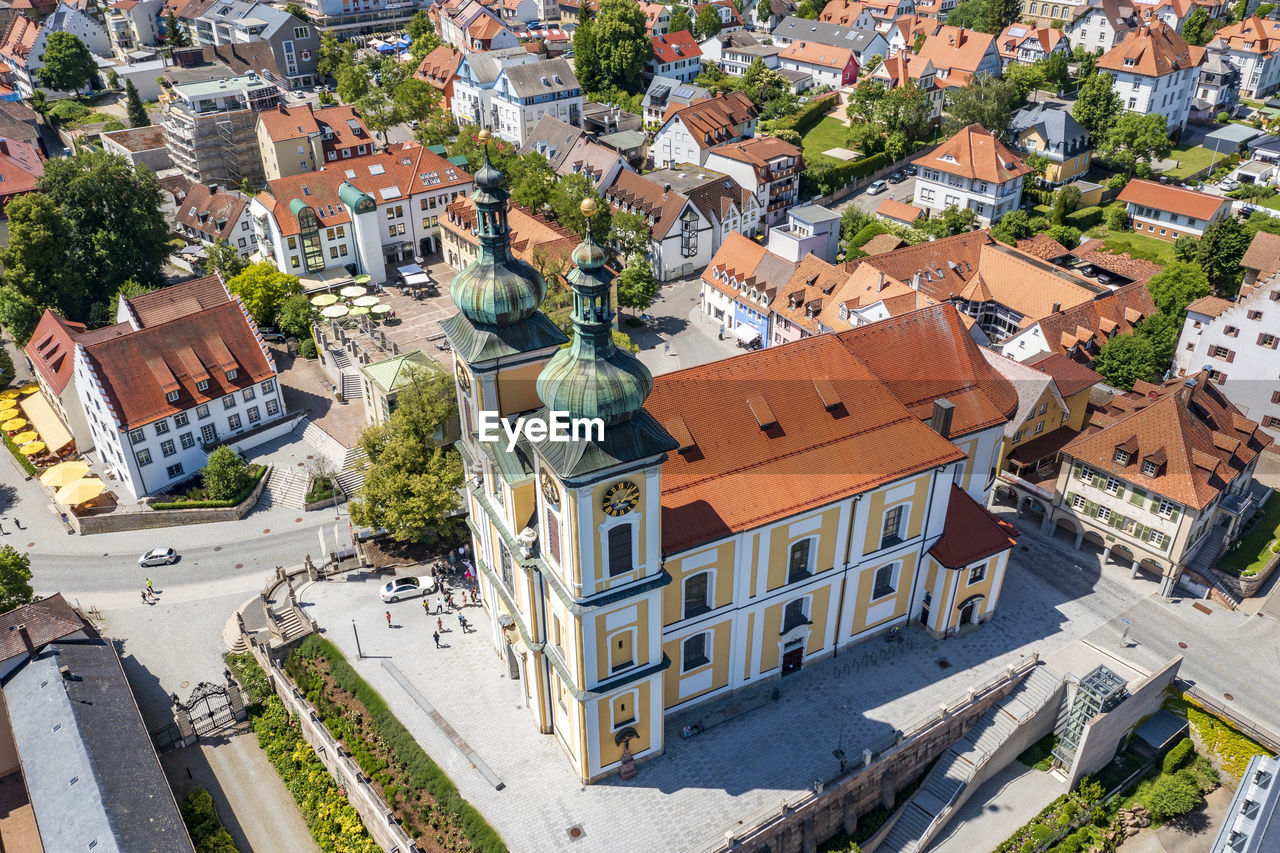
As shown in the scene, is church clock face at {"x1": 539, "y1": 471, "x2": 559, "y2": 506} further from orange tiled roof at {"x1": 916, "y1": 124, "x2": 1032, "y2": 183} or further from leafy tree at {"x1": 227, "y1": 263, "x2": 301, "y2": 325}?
orange tiled roof at {"x1": 916, "y1": 124, "x2": 1032, "y2": 183}

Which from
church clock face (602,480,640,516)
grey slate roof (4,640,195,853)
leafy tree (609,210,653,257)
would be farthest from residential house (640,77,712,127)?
church clock face (602,480,640,516)

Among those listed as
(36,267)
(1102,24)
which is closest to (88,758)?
(36,267)

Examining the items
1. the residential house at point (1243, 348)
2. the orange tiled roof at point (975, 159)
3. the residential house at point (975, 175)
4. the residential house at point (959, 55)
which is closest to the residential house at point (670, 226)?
the residential house at point (975, 175)

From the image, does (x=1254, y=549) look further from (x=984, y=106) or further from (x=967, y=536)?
(x=984, y=106)

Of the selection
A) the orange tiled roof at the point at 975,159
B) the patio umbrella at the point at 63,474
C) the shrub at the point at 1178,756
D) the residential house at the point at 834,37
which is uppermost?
the residential house at the point at 834,37

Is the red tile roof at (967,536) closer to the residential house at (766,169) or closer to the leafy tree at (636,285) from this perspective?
the leafy tree at (636,285)
